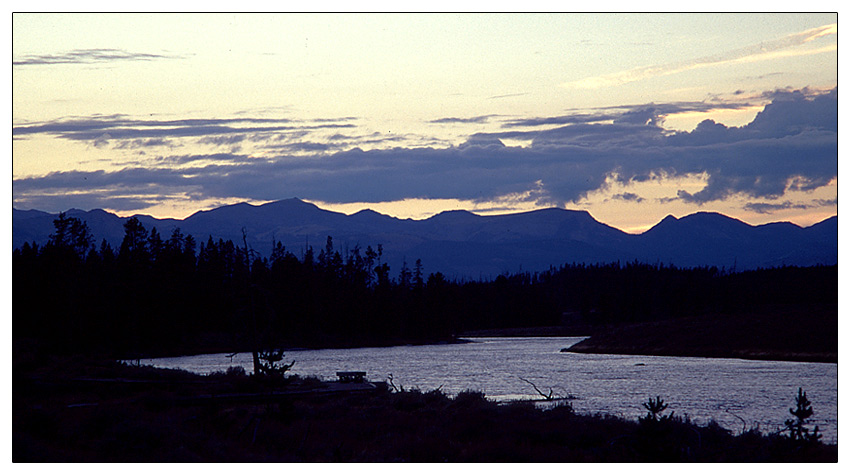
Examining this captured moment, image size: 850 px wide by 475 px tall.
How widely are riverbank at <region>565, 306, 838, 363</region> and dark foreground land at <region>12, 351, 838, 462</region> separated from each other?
149 ft

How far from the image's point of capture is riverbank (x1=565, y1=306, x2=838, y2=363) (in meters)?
68.2

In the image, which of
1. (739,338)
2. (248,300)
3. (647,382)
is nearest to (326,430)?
(647,382)

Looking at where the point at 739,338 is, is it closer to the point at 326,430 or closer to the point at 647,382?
the point at 647,382

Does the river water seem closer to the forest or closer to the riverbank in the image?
the riverbank

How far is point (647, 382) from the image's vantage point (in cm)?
5125

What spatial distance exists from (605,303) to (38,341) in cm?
10944

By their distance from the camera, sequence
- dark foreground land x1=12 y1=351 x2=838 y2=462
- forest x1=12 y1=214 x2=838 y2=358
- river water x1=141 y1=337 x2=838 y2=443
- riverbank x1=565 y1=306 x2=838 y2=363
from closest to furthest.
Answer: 1. dark foreground land x1=12 y1=351 x2=838 y2=462
2. river water x1=141 y1=337 x2=838 y2=443
3. riverbank x1=565 y1=306 x2=838 y2=363
4. forest x1=12 y1=214 x2=838 y2=358

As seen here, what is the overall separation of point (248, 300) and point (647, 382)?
33631mm

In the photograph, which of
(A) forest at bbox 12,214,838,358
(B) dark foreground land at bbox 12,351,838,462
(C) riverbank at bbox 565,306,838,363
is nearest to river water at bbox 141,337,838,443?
(C) riverbank at bbox 565,306,838,363

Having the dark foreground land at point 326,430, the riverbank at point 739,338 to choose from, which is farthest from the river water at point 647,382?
the dark foreground land at point 326,430

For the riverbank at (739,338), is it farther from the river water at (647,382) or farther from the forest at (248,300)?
the forest at (248,300)
